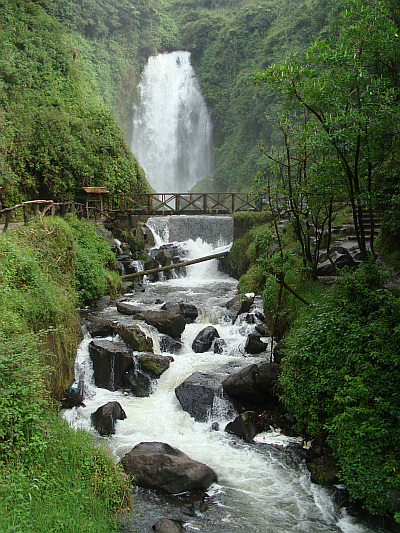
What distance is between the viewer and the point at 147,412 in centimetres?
859

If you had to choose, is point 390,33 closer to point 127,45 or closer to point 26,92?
point 26,92

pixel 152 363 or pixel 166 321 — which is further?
pixel 166 321

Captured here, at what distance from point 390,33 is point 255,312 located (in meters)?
7.20

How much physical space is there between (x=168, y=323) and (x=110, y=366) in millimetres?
2161

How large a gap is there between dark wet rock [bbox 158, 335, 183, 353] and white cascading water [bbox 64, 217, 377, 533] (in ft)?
0.51

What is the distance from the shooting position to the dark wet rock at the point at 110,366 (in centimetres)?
952

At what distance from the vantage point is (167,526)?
214 inches

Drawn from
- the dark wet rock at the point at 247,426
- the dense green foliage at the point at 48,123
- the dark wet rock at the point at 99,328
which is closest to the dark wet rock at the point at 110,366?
the dark wet rock at the point at 99,328

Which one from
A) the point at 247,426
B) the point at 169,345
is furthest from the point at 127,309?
the point at 247,426

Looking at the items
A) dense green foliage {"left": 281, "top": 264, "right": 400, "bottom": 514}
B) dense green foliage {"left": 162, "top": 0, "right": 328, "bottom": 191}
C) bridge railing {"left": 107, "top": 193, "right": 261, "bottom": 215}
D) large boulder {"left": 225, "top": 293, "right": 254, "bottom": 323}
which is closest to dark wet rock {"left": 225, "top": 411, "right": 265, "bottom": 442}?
dense green foliage {"left": 281, "top": 264, "right": 400, "bottom": 514}

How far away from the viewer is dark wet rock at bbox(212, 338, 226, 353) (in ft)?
35.2

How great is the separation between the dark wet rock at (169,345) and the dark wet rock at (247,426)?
323 cm

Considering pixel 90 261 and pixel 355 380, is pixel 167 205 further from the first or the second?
pixel 355 380

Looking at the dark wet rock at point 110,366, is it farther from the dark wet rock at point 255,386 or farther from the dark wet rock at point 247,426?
the dark wet rock at point 247,426
